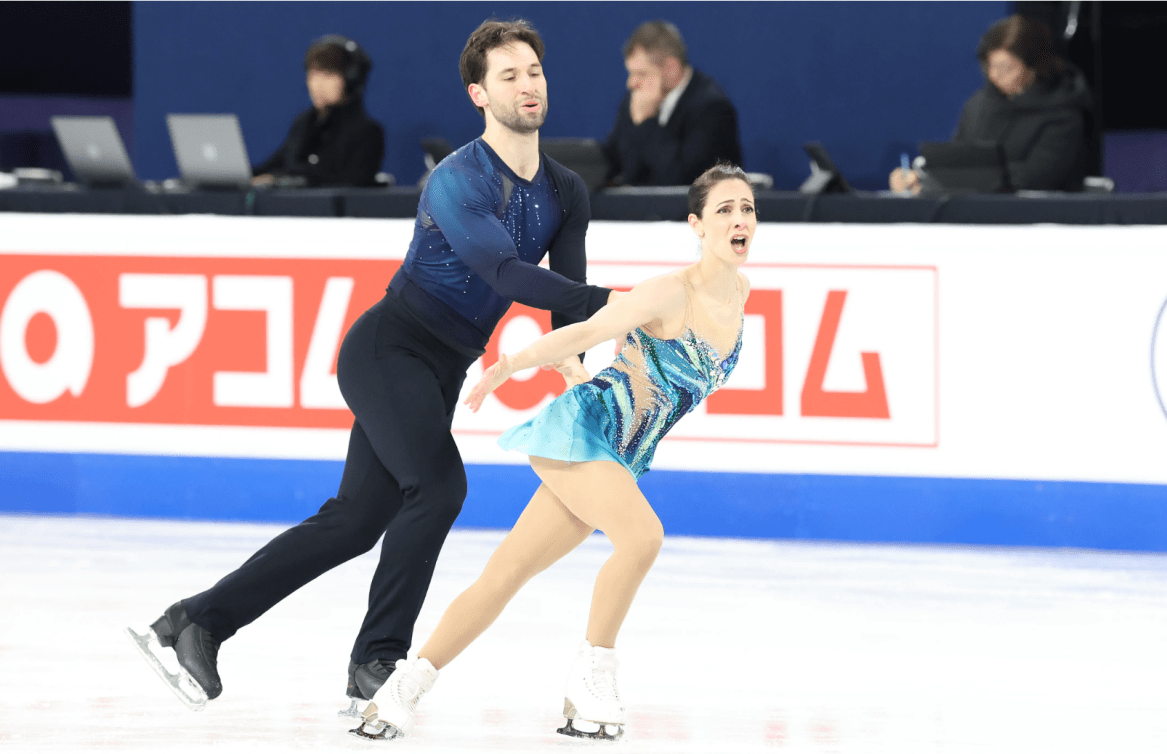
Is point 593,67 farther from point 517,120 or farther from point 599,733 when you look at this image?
point 599,733

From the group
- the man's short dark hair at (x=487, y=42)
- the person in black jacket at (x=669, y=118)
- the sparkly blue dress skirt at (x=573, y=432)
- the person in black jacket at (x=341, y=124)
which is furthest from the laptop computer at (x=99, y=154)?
the sparkly blue dress skirt at (x=573, y=432)

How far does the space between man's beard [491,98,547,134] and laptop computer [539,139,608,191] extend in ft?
9.56

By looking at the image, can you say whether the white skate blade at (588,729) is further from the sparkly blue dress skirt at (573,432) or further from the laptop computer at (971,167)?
→ the laptop computer at (971,167)

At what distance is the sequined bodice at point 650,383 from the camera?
325cm

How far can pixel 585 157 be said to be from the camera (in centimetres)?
634

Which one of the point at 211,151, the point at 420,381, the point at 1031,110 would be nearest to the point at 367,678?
the point at 420,381

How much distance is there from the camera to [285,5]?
9.91 meters

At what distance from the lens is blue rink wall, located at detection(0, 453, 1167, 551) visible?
5.63 metres

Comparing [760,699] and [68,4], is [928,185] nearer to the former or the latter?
[760,699]

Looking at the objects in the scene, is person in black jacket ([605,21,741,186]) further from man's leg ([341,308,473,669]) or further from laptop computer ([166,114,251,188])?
man's leg ([341,308,473,669])

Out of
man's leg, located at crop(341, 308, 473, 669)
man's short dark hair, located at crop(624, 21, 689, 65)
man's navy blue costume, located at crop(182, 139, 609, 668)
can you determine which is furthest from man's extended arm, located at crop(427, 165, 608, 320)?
man's short dark hair, located at crop(624, 21, 689, 65)

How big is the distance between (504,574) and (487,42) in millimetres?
1168

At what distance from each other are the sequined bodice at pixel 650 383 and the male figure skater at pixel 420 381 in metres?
0.15

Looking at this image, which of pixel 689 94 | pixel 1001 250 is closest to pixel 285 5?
pixel 689 94
